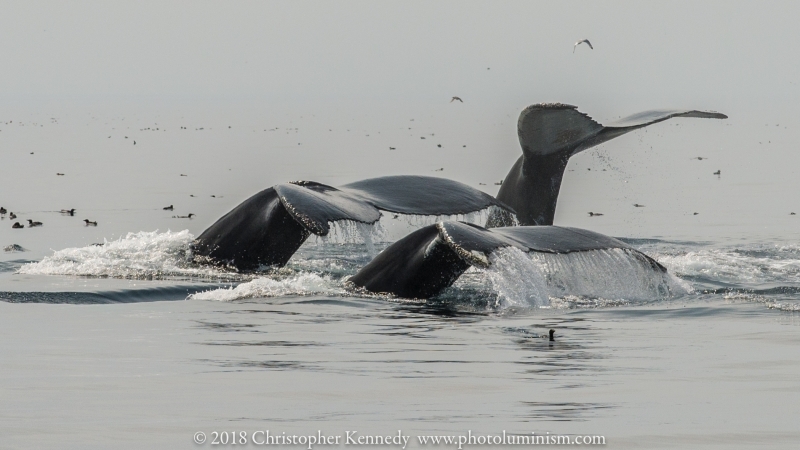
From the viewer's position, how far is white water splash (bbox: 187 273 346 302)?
11938 millimetres

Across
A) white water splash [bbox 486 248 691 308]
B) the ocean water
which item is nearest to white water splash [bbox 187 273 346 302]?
the ocean water

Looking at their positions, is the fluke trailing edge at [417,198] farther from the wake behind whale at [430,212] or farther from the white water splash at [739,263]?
the white water splash at [739,263]

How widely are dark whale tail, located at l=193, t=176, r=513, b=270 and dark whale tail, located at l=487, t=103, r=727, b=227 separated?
0.66m

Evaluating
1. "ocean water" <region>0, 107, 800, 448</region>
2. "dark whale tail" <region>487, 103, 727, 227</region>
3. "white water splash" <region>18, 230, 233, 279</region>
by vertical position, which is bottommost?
"ocean water" <region>0, 107, 800, 448</region>

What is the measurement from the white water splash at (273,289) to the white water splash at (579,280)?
1.65m

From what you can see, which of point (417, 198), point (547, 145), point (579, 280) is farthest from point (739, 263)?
point (417, 198)

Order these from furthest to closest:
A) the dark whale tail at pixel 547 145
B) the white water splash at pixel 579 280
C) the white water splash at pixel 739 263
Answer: the white water splash at pixel 739 263
the dark whale tail at pixel 547 145
the white water splash at pixel 579 280

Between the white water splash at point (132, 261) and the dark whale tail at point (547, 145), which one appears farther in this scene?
the white water splash at point (132, 261)

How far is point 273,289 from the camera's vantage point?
39.9ft

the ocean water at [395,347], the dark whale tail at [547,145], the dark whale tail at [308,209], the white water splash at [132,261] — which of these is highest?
the dark whale tail at [547,145]

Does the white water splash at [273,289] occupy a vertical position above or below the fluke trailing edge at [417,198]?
below

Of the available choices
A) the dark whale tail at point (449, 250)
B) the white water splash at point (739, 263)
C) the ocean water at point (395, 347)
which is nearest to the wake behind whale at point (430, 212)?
the dark whale tail at point (449, 250)

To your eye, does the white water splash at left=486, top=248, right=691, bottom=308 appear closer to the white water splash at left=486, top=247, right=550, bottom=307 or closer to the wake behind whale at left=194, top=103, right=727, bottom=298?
the white water splash at left=486, top=247, right=550, bottom=307

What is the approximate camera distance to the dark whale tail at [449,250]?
9547 millimetres
